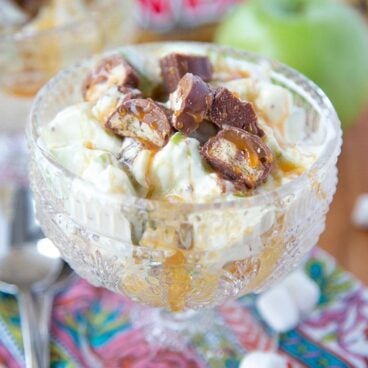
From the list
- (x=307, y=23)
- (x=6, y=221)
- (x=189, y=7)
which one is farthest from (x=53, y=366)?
(x=189, y=7)

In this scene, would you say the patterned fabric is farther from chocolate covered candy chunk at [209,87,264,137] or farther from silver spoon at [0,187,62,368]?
chocolate covered candy chunk at [209,87,264,137]

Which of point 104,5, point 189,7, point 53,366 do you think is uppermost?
point 104,5

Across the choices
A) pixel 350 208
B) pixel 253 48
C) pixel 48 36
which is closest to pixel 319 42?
pixel 253 48

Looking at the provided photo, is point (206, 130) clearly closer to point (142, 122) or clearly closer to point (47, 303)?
point (142, 122)

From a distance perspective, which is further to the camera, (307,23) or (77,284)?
(307,23)

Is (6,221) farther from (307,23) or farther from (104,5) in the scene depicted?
(307,23)

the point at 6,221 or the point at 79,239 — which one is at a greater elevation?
the point at 79,239
